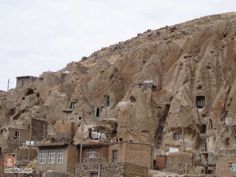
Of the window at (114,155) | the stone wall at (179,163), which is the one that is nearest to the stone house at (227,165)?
the stone wall at (179,163)

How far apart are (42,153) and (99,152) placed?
16.5 ft

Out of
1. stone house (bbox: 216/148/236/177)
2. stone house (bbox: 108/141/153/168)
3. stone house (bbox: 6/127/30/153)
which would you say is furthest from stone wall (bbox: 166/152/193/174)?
stone house (bbox: 6/127/30/153)

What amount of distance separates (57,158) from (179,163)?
9.96m

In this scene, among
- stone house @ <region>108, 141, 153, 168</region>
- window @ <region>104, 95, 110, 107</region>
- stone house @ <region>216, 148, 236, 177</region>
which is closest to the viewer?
stone house @ <region>216, 148, 236, 177</region>

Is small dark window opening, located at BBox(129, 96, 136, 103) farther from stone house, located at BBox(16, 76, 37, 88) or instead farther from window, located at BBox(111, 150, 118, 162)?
stone house, located at BBox(16, 76, 37, 88)

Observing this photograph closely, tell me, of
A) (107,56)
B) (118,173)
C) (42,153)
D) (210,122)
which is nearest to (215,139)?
(210,122)

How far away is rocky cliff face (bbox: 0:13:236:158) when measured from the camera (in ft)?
251

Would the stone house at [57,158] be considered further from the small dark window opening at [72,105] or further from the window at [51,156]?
the small dark window opening at [72,105]

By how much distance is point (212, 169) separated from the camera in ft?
198

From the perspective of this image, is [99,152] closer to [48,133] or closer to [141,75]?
[48,133]

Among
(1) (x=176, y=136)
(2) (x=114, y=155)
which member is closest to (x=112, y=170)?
(2) (x=114, y=155)

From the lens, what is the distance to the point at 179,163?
62.1 m

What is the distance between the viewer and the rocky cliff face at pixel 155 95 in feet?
251

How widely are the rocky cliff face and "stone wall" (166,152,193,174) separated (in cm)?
761
